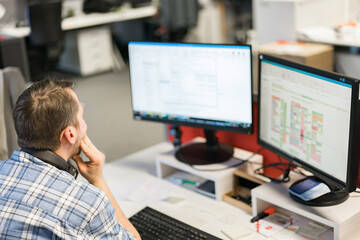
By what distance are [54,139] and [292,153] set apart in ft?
2.57

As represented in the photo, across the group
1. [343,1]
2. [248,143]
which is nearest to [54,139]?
[248,143]

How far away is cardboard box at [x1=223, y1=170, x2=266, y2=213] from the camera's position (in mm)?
1802

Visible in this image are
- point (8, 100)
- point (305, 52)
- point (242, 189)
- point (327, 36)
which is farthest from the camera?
point (327, 36)

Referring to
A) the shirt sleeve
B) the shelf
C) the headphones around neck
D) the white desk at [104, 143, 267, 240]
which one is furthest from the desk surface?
the shirt sleeve

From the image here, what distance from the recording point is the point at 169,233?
1656 mm

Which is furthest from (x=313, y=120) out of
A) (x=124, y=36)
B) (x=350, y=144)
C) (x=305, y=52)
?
(x=124, y=36)

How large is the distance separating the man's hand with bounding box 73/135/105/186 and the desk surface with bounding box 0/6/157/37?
4481 mm

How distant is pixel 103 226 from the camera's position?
4.40ft

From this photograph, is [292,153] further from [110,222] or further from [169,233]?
[110,222]

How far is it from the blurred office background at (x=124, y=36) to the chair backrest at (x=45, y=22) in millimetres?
11

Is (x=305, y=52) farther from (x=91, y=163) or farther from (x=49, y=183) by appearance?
(x=49, y=183)

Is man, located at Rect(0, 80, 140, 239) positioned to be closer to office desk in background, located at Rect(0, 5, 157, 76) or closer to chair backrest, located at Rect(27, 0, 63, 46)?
chair backrest, located at Rect(27, 0, 63, 46)

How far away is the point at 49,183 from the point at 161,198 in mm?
691

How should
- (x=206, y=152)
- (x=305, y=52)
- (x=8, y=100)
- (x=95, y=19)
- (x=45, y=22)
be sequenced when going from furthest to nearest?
1. (x=95, y=19)
2. (x=45, y=22)
3. (x=305, y=52)
4. (x=8, y=100)
5. (x=206, y=152)
